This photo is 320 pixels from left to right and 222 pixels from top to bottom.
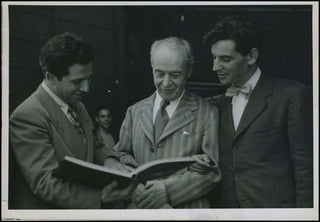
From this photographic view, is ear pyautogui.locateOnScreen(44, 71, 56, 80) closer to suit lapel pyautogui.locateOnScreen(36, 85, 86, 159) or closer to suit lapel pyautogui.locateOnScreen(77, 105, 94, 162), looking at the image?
suit lapel pyautogui.locateOnScreen(36, 85, 86, 159)

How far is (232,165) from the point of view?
520 centimetres

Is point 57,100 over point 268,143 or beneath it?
over

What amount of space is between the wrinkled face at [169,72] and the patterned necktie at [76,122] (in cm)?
83

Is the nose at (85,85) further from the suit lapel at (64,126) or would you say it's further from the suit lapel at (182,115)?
the suit lapel at (182,115)

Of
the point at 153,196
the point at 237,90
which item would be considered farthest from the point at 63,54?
the point at 237,90

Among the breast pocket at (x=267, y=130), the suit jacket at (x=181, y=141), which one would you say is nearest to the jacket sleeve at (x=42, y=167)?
the suit jacket at (x=181, y=141)

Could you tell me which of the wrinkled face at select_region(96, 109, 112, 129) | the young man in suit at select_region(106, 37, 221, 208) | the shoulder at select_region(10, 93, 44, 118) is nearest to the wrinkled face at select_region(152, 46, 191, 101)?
the young man in suit at select_region(106, 37, 221, 208)

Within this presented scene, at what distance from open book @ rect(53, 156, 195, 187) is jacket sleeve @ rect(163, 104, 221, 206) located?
11 centimetres

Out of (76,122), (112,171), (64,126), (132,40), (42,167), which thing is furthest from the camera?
(132,40)

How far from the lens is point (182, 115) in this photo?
5.27 meters

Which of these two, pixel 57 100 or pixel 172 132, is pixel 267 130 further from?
pixel 57 100

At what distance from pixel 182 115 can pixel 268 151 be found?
0.89 m

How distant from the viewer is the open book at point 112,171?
4.86 meters

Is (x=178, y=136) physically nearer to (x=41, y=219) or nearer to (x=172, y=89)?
(x=172, y=89)
